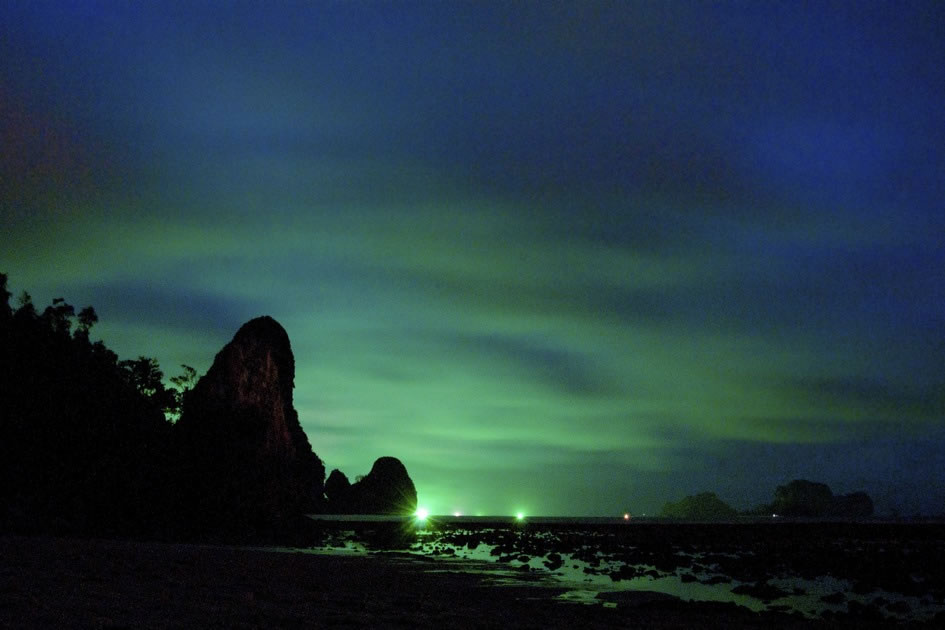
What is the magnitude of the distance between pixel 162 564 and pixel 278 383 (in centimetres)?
10887

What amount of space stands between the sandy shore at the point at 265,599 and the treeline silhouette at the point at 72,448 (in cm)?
2291

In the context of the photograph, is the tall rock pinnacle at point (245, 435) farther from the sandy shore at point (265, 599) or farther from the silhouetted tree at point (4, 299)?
the sandy shore at point (265, 599)

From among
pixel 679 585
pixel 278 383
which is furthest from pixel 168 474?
pixel 278 383

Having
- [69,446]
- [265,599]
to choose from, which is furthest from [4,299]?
[265,599]

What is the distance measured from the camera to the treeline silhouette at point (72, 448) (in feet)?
161

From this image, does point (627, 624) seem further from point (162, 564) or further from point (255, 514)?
point (255, 514)

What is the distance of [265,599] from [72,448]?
40.9 m

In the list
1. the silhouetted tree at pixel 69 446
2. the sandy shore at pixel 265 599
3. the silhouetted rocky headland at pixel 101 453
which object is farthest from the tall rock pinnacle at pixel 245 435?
the sandy shore at pixel 265 599

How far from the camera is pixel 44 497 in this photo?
49.3m

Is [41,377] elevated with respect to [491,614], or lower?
elevated

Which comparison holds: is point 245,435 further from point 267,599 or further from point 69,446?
point 267,599

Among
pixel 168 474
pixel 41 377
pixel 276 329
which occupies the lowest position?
pixel 168 474

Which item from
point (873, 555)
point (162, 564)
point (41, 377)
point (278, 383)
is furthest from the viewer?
point (278, 383)

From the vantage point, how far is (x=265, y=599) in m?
18.3
